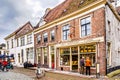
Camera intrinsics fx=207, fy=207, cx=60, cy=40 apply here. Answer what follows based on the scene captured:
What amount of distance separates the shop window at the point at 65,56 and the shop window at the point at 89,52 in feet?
8.81

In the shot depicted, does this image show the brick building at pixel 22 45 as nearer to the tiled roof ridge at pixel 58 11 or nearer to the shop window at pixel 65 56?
the tiled roof ridge at pixel 58 11

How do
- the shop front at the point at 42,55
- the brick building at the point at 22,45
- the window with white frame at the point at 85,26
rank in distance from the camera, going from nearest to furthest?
the window with white frame at the point at 85,26 → the shop front at the point at 42,55 → the brick building at the point at 22,45

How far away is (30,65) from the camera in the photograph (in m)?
31.8

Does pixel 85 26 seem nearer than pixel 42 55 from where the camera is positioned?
Yes

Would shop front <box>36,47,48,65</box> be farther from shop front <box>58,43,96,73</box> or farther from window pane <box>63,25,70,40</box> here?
window pane <box>63,25,70,40</box>

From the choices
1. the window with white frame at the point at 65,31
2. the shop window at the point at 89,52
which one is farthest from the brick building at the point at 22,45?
the shop window at the point at 89,52

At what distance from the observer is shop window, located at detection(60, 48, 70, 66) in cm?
2330

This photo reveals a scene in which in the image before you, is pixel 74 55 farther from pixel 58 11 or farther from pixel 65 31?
pixel 58 11

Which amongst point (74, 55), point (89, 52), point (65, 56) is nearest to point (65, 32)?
point (65, 56)

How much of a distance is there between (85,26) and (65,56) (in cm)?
509

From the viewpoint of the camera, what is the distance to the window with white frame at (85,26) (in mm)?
20136

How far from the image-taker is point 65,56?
24062 mm

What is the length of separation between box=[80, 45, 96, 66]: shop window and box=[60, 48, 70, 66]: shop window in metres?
2.69

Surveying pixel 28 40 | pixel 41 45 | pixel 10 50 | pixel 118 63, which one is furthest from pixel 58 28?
pixel 10 50
